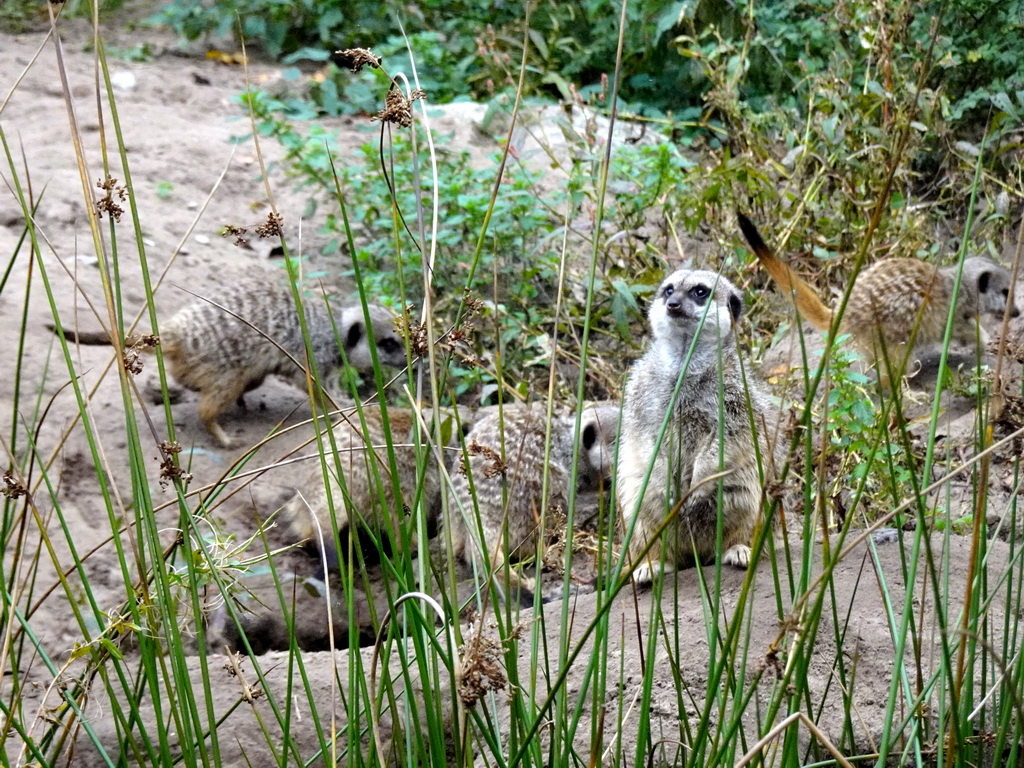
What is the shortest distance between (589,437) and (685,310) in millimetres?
887

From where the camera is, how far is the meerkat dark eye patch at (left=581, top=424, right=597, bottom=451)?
11.8ft

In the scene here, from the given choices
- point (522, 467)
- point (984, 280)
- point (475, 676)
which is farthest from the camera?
point (984, 280)

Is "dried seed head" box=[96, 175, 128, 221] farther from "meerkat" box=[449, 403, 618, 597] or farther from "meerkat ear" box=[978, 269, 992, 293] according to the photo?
"meerkat ear" box=[978, 269, 992, 293]

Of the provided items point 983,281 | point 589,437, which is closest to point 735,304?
point 589,437

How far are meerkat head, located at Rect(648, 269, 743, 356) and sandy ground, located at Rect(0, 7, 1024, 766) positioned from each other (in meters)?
0.61

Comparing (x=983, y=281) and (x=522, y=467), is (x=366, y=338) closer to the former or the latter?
(x=522, y=467)

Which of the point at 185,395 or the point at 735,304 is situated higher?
the point at 735,304

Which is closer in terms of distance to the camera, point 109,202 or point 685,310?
point 109,202

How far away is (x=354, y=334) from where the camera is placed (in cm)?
451

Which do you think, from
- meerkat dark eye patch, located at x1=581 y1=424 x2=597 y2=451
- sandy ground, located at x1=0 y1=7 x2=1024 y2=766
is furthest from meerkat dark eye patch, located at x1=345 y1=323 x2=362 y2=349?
meerkat dark eye patch, located at x1=581 y1=424 x2=597 y2=451

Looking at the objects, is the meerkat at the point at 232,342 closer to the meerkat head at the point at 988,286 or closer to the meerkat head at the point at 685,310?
the meerkat head at the point at 685,310

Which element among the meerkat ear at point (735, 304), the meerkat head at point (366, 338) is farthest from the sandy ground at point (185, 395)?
the meerkat ear at point (735, 304)

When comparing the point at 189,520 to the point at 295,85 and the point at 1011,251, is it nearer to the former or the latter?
the point at 1011,251

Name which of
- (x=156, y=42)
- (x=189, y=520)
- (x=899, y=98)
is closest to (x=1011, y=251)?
(x=899, y=98)
